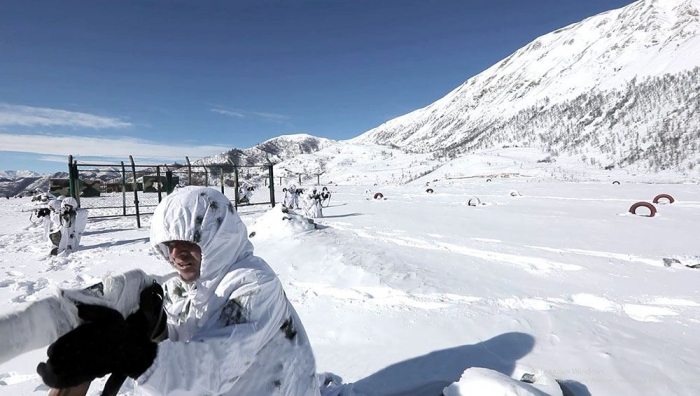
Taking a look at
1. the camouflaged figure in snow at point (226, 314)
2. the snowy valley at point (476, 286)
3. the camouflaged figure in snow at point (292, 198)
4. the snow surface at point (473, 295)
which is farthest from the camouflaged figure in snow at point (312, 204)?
the camouflaged figure in snow at point (226, 314)

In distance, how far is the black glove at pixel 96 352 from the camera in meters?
0.95

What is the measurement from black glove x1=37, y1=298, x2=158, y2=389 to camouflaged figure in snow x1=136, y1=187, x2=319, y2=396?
148 mm

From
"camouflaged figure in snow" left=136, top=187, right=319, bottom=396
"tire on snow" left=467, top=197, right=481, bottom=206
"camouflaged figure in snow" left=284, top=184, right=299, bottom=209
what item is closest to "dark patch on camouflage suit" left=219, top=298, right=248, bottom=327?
"camouflaged figure in snow" left=136, top=187, right=319, bottom=396

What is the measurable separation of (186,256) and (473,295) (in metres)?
3.87

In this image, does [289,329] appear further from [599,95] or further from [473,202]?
[599,95]

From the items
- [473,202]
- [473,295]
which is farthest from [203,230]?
[473,202]

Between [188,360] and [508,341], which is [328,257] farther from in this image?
[188,360]

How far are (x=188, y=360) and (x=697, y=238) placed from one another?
32.5ft

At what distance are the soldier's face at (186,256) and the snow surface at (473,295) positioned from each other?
1.47 feet

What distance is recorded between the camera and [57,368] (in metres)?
0.95

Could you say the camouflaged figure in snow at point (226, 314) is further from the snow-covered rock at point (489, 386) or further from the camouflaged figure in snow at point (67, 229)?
the camouflaged figure in snow at point (67, 229)

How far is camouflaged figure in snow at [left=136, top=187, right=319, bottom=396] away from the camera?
1.25 metres

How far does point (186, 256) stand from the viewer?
5.19 ft

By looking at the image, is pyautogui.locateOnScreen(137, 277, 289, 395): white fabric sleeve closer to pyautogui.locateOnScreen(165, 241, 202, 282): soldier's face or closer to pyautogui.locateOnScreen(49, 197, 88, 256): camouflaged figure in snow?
pyautogui.locateOnScreen(165, 241, 202, 282): soldier's face
